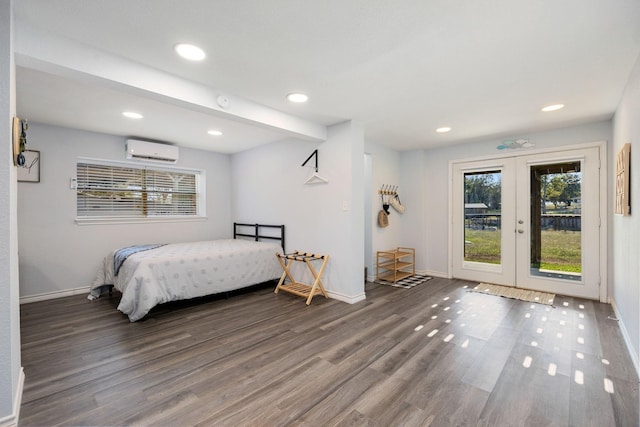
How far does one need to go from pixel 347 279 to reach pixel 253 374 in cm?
183

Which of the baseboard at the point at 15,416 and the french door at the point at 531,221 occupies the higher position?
the french door at the point at 531,221

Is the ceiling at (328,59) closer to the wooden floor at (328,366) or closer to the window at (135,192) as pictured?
the window at (135,192)

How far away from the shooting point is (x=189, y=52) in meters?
2.06

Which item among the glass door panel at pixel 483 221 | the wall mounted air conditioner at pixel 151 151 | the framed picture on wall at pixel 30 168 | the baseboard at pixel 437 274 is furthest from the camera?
the baseboard at pixel 437 274

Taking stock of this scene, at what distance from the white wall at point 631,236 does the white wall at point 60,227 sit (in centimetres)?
562

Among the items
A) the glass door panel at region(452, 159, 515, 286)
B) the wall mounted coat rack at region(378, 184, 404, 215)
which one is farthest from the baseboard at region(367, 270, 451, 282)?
the wall mounted coat rack at region(378, 184, 404, 215)

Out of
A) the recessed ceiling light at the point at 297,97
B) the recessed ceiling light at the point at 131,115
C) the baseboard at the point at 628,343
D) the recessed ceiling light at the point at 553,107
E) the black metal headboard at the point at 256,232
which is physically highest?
the recessed ceiling light at the point at 297,97

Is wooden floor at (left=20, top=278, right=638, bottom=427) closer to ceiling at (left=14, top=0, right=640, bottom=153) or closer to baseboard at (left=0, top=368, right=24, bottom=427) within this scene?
baseboard at (left=0, top=368, right=24, bottom=427)

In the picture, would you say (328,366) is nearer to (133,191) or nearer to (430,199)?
(430,199)

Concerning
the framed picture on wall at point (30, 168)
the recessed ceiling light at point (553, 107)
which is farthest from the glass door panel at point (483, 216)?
the framed picture on wall at point (30, 168)

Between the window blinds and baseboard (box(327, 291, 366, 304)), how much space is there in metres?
3.05

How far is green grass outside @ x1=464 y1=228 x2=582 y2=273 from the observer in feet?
12.7

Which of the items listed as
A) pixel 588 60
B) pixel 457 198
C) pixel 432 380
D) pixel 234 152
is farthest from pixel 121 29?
pixel 457 198

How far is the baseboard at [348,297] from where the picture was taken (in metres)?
3.64
